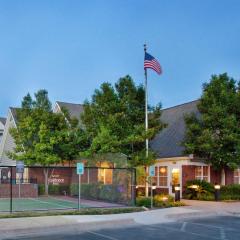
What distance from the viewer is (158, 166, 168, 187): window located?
35156 millimetres

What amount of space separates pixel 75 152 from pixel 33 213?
13.9 meters

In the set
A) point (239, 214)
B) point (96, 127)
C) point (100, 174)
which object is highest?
point (96, 127)

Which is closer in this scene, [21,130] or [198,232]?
[198,232]

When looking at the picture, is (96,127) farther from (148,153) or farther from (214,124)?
(214,124)

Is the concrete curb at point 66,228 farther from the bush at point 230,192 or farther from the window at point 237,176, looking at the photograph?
the window at point 237,176

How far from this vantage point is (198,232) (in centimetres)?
Result: 1664

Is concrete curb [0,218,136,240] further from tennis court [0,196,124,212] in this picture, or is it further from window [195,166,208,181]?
window [195,166,208,181]

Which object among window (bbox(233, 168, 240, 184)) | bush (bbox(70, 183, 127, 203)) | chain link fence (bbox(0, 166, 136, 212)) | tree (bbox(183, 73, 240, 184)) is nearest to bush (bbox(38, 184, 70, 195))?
chain link fence (bbox(0, 166, 136, 212))

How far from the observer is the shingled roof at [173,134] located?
35531 mm

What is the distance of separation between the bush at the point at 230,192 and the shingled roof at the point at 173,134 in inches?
161

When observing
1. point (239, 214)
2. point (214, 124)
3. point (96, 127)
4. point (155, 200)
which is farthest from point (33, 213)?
point (214, 124)

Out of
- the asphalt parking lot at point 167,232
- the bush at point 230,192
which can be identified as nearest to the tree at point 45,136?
the bush at point 230,192

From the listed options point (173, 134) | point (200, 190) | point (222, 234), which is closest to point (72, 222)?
point (222, 234)

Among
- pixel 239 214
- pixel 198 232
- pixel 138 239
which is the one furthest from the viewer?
pixel 239 214
